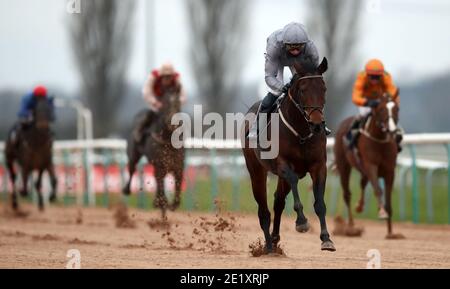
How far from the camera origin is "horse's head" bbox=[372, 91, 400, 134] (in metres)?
13.2

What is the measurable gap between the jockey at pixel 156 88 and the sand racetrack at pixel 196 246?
145 centimetres

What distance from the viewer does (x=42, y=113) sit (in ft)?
59.6

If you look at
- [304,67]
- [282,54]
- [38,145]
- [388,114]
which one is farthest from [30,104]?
[304,67]

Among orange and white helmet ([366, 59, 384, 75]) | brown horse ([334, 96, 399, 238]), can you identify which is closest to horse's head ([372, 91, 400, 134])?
brown horse ([334, 96, 399, 238])

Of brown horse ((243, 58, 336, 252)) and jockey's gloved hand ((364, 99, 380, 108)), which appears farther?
jockey's gloved hand ((364, 99, 380, 108))

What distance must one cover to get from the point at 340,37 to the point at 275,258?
27.6 metres

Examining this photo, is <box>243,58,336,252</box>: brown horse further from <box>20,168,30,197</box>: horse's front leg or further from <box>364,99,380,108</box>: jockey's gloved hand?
<box>20,168,30,197</box>: horse's front leg

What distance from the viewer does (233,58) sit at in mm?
37750

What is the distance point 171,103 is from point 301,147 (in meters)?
5.56

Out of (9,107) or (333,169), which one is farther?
(9,107)

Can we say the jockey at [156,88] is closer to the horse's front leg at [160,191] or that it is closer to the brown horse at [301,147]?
the horse's front leg at [160,191]

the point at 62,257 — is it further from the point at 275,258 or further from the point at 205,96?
Result: the point at 205,96

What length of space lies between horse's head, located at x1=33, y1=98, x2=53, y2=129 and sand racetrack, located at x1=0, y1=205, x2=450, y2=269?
7.76 ft
